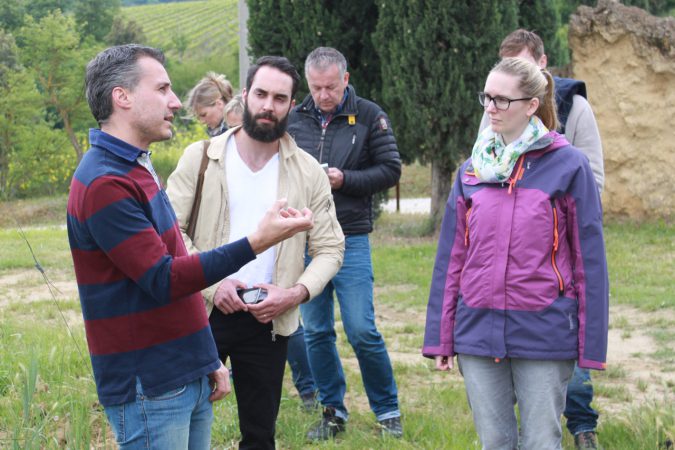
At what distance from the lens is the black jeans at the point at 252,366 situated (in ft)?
A: 13.0

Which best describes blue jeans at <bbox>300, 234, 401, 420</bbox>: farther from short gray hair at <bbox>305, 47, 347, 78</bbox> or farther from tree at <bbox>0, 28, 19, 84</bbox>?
tree at <bbox>0, 28, 19, 84</bbox>

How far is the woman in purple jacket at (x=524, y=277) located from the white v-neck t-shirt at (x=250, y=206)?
81 centimetres

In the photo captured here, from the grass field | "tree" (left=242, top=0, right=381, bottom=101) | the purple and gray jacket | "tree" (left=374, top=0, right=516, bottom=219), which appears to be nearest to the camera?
the purple and gray jacket

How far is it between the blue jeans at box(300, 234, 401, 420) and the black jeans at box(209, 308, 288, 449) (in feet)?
3.61

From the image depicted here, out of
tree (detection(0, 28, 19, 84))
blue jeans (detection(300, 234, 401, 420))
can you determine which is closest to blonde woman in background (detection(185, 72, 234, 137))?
blue jeans (detection(300, 234, 401, 420))

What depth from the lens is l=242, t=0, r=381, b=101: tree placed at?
12078mm

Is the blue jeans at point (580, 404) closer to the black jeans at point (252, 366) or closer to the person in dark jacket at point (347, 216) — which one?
the person in dark jacket at point (347, 216)

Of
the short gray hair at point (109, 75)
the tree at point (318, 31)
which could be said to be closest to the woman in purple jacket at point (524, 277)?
the short gray hair at point (109, 75)

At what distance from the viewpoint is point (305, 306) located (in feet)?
17.1

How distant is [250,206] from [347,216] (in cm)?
126

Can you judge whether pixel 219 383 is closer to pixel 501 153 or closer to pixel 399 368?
pixel 501 153

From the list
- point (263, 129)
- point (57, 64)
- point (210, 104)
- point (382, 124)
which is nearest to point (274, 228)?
point (263, 129)

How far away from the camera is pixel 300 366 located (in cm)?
570

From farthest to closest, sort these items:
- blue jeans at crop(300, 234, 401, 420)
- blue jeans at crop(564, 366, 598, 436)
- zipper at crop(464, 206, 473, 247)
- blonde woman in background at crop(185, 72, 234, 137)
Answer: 1. blonde woman in background at crop(185, 72, 234, 137)
2. blue jeans at crop(300, 234, 401, 420)
3. blue jeans at crop(564, 366, 598, 436)
4. zipper at crop(464, 206, 473, 247)
